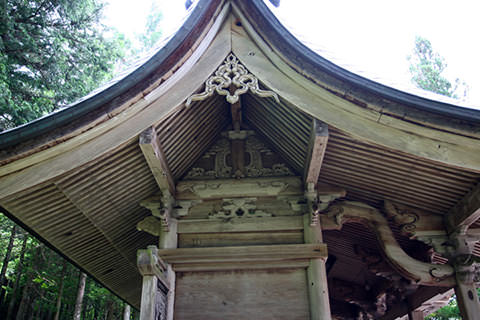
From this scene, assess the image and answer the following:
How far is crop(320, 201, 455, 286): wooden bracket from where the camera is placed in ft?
14.0

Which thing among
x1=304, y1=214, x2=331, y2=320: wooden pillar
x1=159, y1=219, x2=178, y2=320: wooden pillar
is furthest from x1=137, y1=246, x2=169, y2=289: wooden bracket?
x1=304, y1=214, x2=331, y2=320: wooden pillar

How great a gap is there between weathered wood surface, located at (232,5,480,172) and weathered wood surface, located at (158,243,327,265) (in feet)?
4.63

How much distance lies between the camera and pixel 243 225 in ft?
15.0

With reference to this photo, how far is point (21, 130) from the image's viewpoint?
3137mm

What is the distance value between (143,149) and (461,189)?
3.30 metres

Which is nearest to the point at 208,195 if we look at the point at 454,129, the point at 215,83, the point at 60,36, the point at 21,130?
the point at 215,83

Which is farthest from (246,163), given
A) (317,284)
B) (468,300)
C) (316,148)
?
(468,300)

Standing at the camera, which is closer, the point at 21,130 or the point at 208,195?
the point at 21,130

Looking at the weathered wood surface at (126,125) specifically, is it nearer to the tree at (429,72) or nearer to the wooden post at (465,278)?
the wooden post at (465,278)

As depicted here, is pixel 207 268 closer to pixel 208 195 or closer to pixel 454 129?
pixel 208 195

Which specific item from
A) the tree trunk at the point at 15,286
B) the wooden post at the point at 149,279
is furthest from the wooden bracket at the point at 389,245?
the tree trunk at the point at 15,286

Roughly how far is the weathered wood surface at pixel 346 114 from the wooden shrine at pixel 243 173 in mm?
12

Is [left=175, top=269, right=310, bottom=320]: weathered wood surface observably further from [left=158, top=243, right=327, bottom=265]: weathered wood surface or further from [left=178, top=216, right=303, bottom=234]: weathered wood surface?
[left=178, top=216, right=303, bottom=234]: weathered wood surface

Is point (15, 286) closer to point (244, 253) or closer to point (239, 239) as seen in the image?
point (239, 239)
